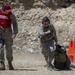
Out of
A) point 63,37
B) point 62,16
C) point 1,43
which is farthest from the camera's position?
point 62,16

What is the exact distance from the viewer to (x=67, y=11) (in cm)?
1884

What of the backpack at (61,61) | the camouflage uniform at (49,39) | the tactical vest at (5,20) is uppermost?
the tactical vest at (5,20)

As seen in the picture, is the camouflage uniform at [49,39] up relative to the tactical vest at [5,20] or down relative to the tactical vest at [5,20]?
down

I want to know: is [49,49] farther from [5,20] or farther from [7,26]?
[5,20]

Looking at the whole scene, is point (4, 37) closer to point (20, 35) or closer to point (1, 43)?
point (1, 43)

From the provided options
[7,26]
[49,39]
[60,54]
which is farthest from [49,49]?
[7,26]

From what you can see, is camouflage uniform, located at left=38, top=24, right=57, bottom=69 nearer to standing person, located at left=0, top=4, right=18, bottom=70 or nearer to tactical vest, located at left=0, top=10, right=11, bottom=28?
standing person, located at left=0, top=4, right=18, bottom=70

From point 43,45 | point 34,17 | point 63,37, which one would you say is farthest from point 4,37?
point 34,17

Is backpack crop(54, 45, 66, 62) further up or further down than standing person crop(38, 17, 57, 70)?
further down

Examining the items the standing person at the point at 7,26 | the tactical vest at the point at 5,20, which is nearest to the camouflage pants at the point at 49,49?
the standing person at the point at 7,26

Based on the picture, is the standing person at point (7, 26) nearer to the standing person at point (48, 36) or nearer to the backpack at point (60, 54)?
the standing person at point (48, 36)

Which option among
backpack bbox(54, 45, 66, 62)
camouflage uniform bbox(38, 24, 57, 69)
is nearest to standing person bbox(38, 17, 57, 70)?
camouflage uniform bbox(38, 24, 57, 69)

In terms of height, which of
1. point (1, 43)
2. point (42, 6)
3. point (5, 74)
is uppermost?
point (42, 6)

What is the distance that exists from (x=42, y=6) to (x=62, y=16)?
1291 mm
